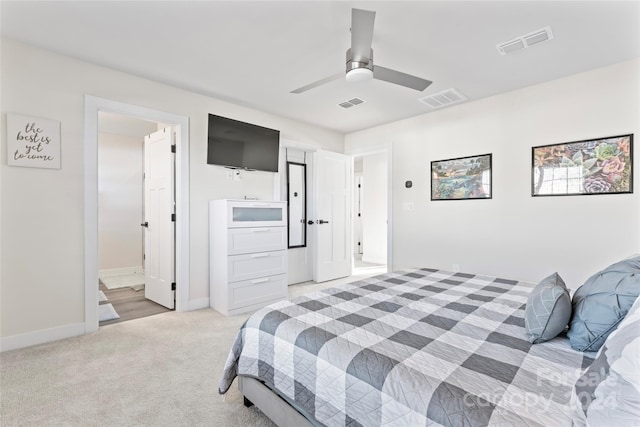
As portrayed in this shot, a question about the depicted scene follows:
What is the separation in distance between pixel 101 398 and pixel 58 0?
2547 mm

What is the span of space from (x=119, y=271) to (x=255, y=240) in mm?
3481

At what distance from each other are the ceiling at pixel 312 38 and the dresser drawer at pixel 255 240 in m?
1.62

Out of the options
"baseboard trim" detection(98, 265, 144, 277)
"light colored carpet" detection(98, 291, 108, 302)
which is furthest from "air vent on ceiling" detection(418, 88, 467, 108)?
"baseboard trim" detection(98, 265, 144, 277)

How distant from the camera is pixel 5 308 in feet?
8.01

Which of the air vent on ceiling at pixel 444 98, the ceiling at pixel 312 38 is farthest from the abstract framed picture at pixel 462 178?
the ceiling at pixel 312 38

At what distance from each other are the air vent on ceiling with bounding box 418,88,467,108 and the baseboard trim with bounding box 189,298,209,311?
11.6 feet

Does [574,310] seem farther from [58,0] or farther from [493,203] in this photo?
[58,0]

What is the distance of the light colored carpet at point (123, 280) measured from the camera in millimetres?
4602

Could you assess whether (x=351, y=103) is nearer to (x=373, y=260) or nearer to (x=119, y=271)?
(x=373, y=260)

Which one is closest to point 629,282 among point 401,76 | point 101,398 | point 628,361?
point 628,361

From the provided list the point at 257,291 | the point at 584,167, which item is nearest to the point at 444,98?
the point at 584,167

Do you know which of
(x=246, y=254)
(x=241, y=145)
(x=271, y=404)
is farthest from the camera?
(x=241, y=145)

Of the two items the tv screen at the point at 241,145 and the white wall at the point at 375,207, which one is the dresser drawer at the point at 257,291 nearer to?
the tv screen at the point at 241,145

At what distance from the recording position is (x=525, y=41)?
8.02 feet
